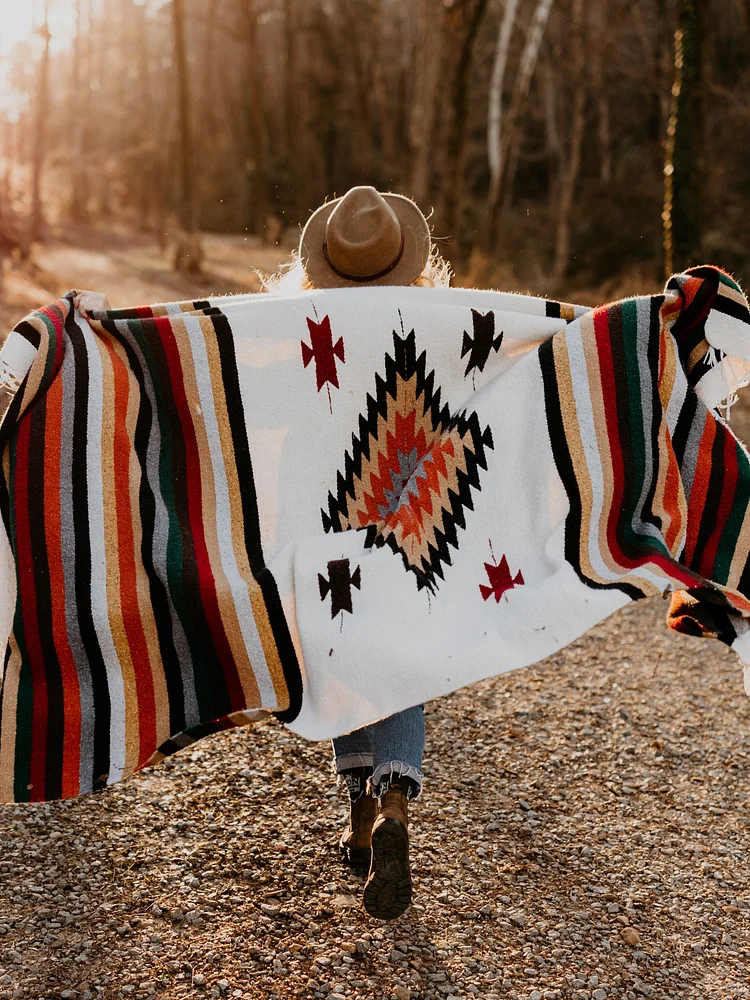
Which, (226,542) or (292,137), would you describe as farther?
(292,137)

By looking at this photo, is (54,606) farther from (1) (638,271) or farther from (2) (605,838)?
(1) (638,271)

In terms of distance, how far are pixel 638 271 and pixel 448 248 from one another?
7.85 m

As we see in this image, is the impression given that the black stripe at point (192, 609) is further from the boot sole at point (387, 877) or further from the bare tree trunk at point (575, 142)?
the bare tree trunk at point (575, 142)

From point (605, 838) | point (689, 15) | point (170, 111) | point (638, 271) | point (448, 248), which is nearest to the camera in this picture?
point (605, 838)

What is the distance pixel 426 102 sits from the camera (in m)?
11.1

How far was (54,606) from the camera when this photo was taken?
2.40 meters

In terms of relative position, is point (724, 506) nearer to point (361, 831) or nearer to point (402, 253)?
point (402, 253)

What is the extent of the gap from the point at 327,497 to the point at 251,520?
0.63 ft

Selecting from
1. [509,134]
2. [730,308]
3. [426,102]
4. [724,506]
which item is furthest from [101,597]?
[509,134]

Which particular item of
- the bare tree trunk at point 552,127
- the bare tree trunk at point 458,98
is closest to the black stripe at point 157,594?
the bare tree trunk at point 458,98

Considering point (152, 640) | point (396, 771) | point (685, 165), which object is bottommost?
point (396, 771)

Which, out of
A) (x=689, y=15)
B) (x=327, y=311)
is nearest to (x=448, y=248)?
(x=689, y=15)

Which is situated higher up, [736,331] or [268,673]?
[736,331]

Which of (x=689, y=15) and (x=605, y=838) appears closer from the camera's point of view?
(x=605, y=838)
